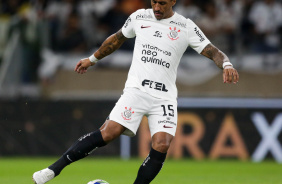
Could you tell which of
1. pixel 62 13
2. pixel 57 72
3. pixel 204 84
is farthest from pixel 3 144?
pixel 204 84

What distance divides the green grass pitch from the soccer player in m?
2.63

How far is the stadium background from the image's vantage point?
51.7ft

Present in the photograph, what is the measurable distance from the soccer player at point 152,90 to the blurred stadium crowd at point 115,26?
693 centimetres

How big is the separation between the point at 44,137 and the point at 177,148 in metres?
2.86

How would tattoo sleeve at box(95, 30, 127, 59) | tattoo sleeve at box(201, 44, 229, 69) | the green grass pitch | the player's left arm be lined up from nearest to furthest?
the player's left arm
tattoo sleeve at box(201, 44, 229, 69)
tattoo sleeve at box(95, 30, 127, 59)
the green grass pitch

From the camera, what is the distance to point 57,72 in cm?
1605

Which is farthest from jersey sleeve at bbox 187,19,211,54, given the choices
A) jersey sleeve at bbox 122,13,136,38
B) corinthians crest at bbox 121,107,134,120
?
corinthians crest at bbox 121,107,134,120

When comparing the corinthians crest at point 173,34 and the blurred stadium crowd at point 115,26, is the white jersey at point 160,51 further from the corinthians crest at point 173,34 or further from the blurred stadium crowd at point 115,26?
the blurred stadium crowd at point 115,26

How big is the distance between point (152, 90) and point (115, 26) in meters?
7.84

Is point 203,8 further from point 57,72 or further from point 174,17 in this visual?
point 174,17

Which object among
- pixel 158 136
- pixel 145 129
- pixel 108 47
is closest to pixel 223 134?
pixel 145 129

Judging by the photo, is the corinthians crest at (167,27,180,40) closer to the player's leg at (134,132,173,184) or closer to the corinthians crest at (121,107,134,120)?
the corinthians crest at (121,107,134,120)

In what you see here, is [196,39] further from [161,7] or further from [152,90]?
[152,90]

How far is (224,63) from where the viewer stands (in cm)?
845
